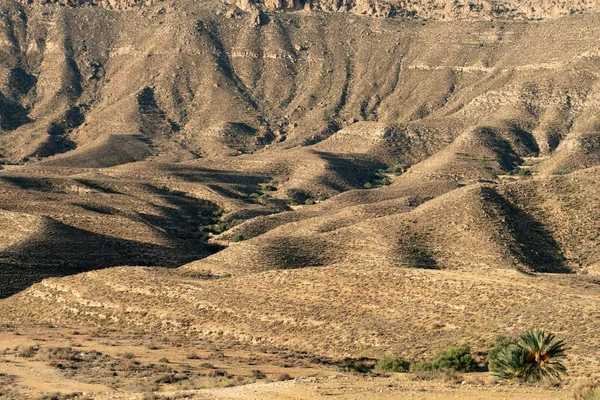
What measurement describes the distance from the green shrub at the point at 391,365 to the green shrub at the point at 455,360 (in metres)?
1.27

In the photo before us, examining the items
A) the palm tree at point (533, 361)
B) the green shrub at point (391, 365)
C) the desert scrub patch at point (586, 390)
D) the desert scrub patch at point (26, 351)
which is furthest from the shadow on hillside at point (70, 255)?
the desert scrub patch at point (586, 390)

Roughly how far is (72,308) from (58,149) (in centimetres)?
13433

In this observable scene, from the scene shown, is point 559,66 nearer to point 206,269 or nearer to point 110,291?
point 206,269

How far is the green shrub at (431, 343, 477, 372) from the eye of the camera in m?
37.3

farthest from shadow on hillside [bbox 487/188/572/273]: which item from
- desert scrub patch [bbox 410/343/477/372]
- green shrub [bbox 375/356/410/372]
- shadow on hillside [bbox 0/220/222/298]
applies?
green shrub [bbox 375/356/410/372]

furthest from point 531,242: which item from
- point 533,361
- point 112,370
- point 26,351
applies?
point 112,370

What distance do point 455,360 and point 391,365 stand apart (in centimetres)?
288

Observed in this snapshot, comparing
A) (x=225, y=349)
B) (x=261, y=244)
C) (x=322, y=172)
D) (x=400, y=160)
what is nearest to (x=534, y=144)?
(x=400, y=160)

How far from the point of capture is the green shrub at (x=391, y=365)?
38312mm

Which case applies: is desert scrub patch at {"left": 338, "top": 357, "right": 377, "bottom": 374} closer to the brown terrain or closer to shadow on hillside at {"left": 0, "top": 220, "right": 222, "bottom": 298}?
the brown terrain

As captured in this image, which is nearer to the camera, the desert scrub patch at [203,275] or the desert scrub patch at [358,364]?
the desert scrub patch at [358,364]

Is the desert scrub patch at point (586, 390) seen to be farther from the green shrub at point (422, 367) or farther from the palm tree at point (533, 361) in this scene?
the green shrub at point (422, 367)

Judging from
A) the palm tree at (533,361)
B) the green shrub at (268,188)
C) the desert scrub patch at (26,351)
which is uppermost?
the green shrub at (268,188)

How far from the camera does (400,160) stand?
515 feet
